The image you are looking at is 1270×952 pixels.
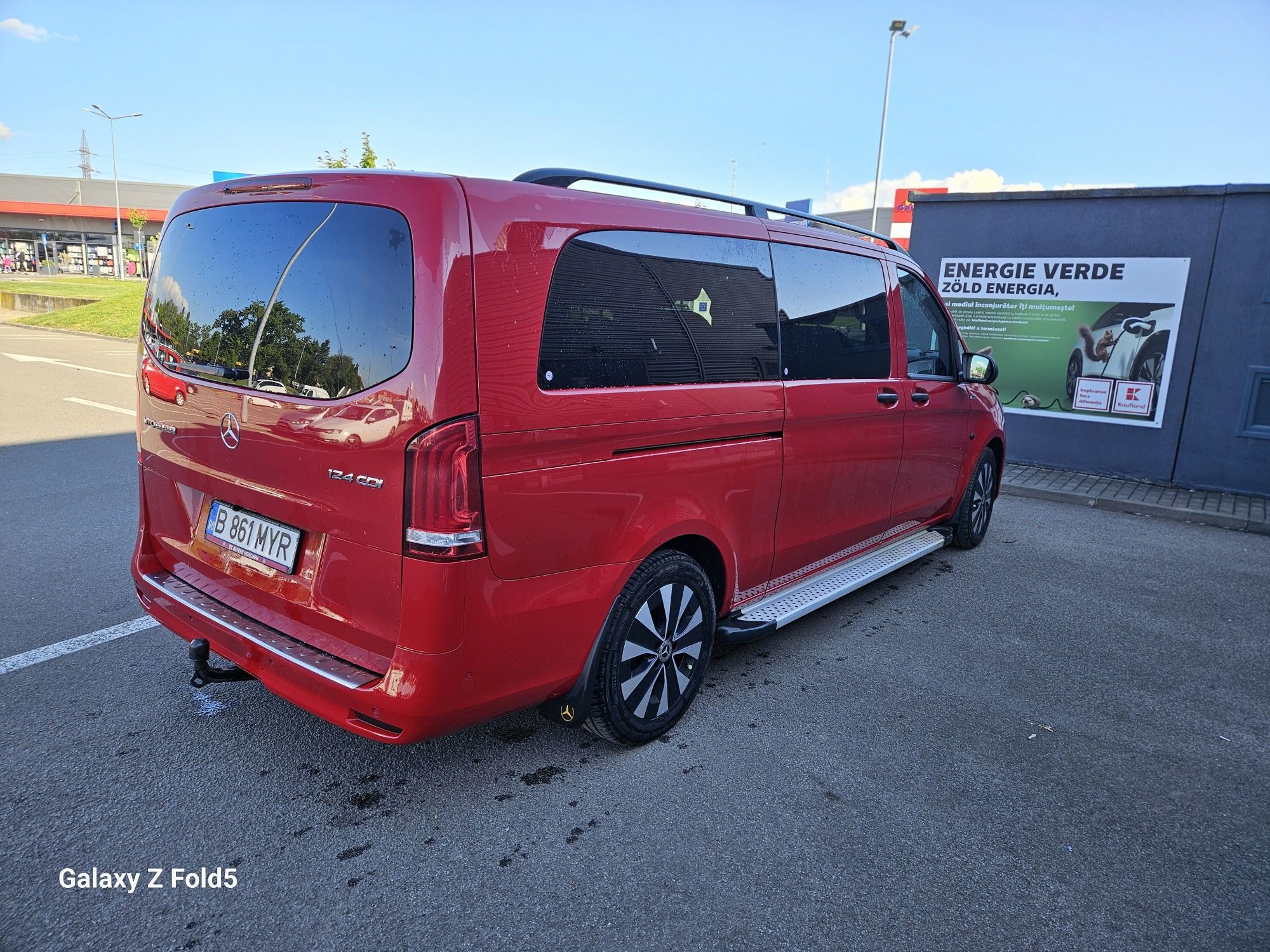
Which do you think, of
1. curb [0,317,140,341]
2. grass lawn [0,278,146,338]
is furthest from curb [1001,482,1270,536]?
curb [0,317,140,341]

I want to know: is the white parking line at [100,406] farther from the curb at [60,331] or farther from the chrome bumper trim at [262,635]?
the curb at [60,331]

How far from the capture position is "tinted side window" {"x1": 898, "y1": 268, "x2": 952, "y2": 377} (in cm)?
458

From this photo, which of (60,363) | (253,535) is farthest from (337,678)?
(60,363)

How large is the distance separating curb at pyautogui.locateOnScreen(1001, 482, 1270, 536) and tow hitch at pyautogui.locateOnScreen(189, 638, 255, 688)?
7013 millimetres

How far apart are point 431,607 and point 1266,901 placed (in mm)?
2591

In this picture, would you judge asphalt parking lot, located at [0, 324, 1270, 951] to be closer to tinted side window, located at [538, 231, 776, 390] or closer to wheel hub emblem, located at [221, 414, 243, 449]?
wheel hub emblem, located at [221, 414, 243, 449]

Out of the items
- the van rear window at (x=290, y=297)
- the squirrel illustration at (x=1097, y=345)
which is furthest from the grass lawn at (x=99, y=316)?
the squirrel illustration at (x=1097, y=345)

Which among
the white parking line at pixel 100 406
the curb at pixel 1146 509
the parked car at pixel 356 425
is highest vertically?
the parked car at pixel 356 425

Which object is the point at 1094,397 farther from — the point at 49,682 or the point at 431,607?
the point at 49,682

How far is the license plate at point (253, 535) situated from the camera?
2566 mm

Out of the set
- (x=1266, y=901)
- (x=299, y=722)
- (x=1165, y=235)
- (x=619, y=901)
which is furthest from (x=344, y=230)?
(x=1165, y=235)

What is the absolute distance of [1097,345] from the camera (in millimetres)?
8383

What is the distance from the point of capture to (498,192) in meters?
2.40

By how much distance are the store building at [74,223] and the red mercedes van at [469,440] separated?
213 ft
